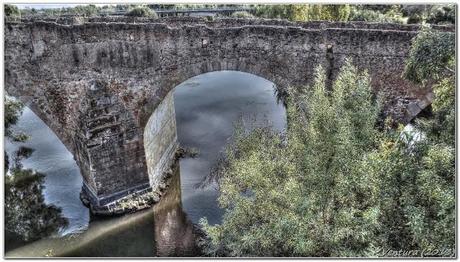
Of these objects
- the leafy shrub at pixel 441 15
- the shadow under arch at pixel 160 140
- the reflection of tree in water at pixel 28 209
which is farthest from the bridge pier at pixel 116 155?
the leafy shrub at pixel 441 15

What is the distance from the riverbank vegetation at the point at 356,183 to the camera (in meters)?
8.12

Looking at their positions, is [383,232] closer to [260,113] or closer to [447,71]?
[447,71]

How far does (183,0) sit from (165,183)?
942 centimetres

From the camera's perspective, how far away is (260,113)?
27.7m

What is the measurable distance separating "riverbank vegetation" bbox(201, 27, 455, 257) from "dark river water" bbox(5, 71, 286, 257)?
223 inches

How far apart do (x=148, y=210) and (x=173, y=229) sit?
4.44ft

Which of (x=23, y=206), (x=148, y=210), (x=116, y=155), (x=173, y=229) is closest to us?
(x=23, y=206)

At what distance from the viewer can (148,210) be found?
1764 cm

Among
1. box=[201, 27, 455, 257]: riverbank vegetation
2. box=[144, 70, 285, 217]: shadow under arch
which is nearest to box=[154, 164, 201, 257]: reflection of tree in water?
box=[144, 70, 285, 217]: shadow under arch

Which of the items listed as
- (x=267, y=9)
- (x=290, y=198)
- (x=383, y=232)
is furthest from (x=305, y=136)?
(x=267, y=9)

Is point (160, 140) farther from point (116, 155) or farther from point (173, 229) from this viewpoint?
point (173, 229)

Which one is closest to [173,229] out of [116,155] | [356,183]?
[116,155]

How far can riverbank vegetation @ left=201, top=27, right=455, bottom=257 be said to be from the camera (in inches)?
320

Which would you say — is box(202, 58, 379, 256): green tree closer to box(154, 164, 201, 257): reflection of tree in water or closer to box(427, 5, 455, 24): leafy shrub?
box(154, 164, 201, 257): reflection of tree in water
